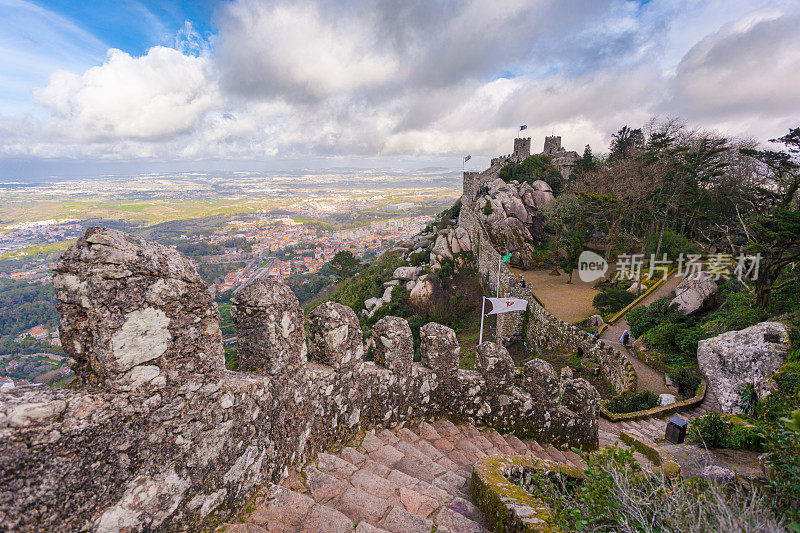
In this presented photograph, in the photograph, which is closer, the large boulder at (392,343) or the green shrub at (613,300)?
the large boulder at (392,343)

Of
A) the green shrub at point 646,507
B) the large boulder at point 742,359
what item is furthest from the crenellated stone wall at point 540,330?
the green shrub at point 646,507

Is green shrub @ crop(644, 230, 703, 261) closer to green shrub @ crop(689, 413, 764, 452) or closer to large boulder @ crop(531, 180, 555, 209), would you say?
large boulder @ crop(531, 180, 555, 209)

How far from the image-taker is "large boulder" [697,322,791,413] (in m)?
8.60

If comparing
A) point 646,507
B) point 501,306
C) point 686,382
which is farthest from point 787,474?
point 501,306

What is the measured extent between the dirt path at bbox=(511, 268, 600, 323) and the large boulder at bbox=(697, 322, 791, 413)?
7332mm

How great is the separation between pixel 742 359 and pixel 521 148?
142 ft

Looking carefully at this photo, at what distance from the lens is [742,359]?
29.5 ft

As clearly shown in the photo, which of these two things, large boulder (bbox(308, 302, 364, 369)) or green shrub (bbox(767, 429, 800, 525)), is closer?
green shrub (bbox(767, 429, 800, 525))

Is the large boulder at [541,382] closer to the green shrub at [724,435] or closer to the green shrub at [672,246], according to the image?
the green shrub at [724,435]

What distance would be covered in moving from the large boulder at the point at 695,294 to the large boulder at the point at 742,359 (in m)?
5.30

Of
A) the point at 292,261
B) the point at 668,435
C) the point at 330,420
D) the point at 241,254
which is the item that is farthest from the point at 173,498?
the point at 292,261

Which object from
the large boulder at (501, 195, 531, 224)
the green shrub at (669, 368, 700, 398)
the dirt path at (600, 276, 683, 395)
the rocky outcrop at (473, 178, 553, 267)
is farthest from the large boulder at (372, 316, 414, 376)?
the large boulder at (501, 195, 531, 224)

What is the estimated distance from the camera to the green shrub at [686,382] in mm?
11038

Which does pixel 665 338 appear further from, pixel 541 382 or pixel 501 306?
pixel 541 382
